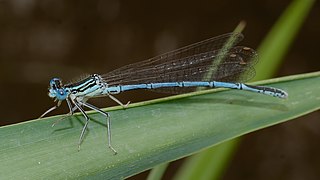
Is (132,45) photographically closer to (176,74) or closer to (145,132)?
(176,74)

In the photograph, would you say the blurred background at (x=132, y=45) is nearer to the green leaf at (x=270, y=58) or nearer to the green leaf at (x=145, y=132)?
the green leaf at (x=270, y=58)

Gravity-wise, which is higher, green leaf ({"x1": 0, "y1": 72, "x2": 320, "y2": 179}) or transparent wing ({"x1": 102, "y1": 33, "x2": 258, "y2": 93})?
transparent wing ({"x1": 102, "y1": 33, "x2": 258, "y2": 93})

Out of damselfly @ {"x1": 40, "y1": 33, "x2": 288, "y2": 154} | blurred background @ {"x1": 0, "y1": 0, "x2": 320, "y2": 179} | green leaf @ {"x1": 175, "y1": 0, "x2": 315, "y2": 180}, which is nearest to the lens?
green leaf @ {"x1": 175, "y1": 0, "x2": 315, "y2": 180}

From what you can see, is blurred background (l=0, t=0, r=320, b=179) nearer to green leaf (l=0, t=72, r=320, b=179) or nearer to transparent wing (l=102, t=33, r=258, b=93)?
transparent wing (l=102, t=33, r=258, b=93)

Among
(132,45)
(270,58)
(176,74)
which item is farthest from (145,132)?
(132,45)

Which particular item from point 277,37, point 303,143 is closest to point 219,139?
point 277,37

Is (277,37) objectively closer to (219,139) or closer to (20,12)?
(219,139)

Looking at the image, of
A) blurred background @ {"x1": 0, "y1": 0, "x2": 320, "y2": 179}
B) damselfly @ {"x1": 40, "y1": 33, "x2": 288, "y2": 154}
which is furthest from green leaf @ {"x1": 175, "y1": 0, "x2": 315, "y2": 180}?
blurred background @ {"x1": 0, "y1": 0, "x2": 320, "y2": 179}
